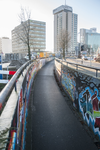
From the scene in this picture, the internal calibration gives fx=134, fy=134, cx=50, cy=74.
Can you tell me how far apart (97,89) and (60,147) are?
6.89ft

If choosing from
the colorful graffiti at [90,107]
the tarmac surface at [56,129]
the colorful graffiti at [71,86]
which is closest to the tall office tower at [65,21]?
the colorful graffiti at [71,86]

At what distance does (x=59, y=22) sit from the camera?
15575cm

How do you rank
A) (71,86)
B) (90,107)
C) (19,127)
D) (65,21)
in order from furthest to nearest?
(65,21) → (71,86) → (90,107) → (19,127)

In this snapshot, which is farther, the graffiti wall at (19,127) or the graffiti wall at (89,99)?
the graffiti wall at (89,99)

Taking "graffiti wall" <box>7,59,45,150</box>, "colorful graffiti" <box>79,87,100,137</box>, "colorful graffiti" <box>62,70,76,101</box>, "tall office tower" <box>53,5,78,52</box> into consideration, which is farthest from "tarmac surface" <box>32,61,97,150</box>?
"tall office tower" <box>53,5,78,52</box>

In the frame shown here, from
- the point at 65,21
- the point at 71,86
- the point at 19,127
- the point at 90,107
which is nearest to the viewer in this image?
the point at 19,127

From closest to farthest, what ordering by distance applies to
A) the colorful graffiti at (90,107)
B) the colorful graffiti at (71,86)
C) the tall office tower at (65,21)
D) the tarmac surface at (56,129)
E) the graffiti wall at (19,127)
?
the graffiti wall at (19,127), the tarmac surface at (56,129), the colorful graffiti at (90,107), the colorful graffiti at (71,86), the tall office tower at (65,21)

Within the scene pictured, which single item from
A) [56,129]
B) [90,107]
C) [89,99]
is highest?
[89,99]

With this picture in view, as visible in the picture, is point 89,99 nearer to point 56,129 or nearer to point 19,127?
point 56,129

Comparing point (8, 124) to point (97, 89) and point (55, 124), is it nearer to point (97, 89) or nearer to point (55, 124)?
point (97, 89)

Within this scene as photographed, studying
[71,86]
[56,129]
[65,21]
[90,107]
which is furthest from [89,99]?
[65,21]

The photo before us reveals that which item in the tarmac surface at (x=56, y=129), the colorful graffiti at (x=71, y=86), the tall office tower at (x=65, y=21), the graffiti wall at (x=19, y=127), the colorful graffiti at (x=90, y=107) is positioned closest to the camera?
the graffiti wall at (x=19, y=127)

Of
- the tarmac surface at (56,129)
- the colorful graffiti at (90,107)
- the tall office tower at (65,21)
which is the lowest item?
the tarmac surface at (56,129)

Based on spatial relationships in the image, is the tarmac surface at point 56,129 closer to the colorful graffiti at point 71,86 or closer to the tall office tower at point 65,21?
the colorful graffiti at point 71,86
